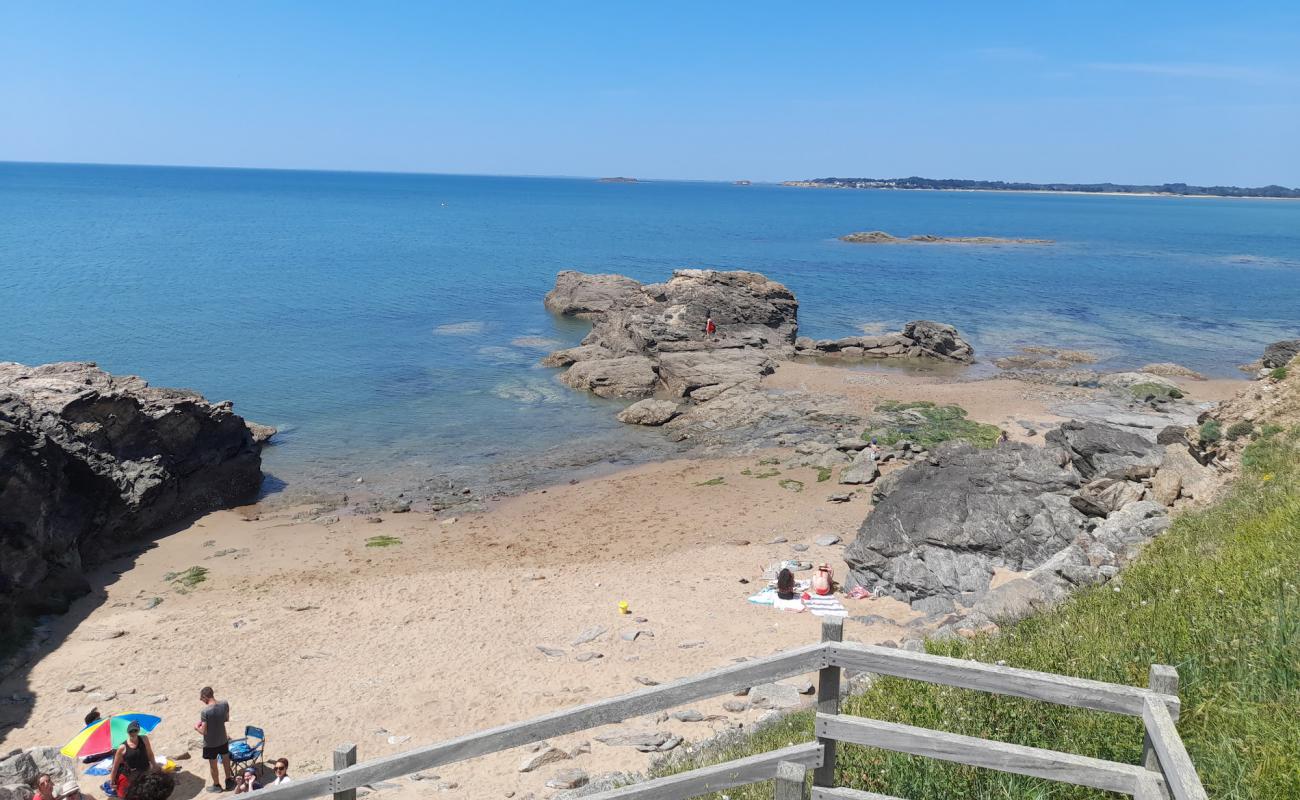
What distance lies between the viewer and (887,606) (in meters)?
16.3

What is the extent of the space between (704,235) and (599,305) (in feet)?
222

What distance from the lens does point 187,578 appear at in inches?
792

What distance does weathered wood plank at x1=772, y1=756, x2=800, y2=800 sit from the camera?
4.29 m

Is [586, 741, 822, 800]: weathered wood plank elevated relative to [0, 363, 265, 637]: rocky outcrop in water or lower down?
elevated

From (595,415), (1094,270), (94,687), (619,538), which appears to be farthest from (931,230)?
(94,687)

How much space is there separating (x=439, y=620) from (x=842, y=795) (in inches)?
531

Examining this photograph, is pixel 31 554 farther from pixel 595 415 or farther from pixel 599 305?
pixel 599 305

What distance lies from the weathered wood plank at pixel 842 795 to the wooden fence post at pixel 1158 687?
132 cm

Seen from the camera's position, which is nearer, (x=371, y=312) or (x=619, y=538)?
(x=619, y=538)

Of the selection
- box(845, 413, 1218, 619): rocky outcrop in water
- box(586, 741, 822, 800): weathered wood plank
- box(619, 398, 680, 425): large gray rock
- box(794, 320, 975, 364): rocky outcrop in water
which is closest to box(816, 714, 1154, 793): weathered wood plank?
box(586, 741, 822, 800): weathered wood plank

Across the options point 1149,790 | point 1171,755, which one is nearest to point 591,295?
point 1149,790

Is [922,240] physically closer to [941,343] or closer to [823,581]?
[941,343]

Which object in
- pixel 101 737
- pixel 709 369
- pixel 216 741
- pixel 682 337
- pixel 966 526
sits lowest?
pixel 216 741

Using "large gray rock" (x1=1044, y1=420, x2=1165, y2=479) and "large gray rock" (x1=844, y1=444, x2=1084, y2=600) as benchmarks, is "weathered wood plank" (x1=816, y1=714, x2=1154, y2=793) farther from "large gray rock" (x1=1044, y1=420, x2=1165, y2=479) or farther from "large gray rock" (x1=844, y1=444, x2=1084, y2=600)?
"large gray rock" (x1=1044, y1=420, x2=1165, y2=479)
